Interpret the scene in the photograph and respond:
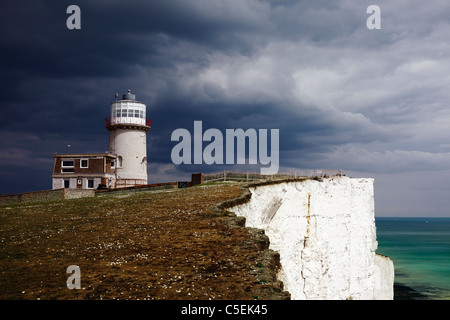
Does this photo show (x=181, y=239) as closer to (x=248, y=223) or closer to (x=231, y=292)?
(x=231, y=292)

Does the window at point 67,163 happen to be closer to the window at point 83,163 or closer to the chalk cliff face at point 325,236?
the window at point 83,163

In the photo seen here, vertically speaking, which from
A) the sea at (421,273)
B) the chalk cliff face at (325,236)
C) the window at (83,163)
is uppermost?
the window at (83,163)

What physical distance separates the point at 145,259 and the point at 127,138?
52522 mm

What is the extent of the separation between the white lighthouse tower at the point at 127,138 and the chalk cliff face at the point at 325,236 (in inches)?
1304

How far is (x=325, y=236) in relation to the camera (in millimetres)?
40062

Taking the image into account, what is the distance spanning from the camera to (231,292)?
945 centimetres

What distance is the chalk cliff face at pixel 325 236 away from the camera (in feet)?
116

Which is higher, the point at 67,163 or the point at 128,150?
the point at 128,150

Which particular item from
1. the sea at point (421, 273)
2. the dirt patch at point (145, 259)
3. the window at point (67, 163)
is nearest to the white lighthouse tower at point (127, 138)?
the window at point (67, 163)

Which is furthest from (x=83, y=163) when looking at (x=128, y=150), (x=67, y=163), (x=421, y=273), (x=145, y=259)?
(x=421, y=273)

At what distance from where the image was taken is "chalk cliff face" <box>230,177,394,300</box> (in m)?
35.4

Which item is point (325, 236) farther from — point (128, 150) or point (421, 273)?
point (421, 273)

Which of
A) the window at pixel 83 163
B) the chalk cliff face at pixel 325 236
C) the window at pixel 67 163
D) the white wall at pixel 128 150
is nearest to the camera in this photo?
the chalk cliff face at pixel 325 236

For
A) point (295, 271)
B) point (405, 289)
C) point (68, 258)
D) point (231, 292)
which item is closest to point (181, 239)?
point (68, 258)
